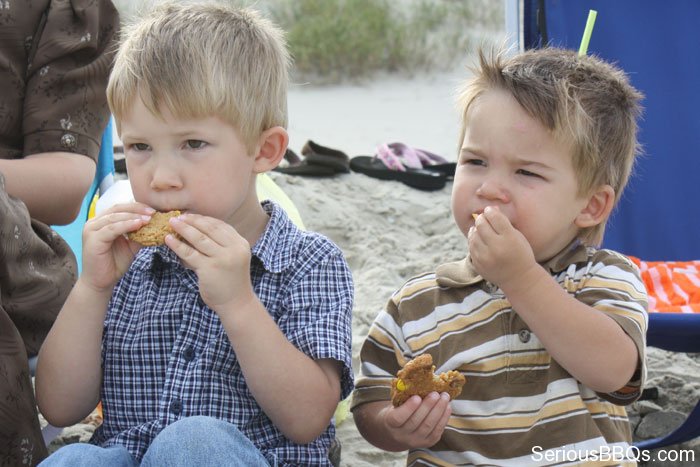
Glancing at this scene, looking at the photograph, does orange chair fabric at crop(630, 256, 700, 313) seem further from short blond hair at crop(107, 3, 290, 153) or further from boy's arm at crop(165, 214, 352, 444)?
short blond hair at crop(107, 3, 290, 153)

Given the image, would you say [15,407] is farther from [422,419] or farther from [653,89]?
[653,89]

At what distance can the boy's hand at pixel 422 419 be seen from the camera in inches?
75.7

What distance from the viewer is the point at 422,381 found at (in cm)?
192

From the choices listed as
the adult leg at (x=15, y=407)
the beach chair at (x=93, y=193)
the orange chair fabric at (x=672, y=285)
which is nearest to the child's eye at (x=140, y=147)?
the adult leg at (x=15, y=407)

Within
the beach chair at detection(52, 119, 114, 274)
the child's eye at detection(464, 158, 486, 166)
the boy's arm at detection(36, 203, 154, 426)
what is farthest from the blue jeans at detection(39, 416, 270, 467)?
the beach chair at detection(52, 119, 114, 274)

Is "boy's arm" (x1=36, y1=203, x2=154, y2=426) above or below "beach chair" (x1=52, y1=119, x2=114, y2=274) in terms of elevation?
above

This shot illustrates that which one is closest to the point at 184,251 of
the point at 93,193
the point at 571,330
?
the point at 571,330

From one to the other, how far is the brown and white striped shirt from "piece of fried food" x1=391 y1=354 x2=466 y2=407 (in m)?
0.13

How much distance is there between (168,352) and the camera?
80.0 inches

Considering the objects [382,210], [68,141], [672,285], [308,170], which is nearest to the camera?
[68,141]

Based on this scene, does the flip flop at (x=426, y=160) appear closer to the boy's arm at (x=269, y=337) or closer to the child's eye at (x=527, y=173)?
the child's eye at (x=527, y=173)

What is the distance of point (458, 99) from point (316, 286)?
1.61 ft

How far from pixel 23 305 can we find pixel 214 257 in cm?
52

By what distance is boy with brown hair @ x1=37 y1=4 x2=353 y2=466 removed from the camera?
1.89 metres
